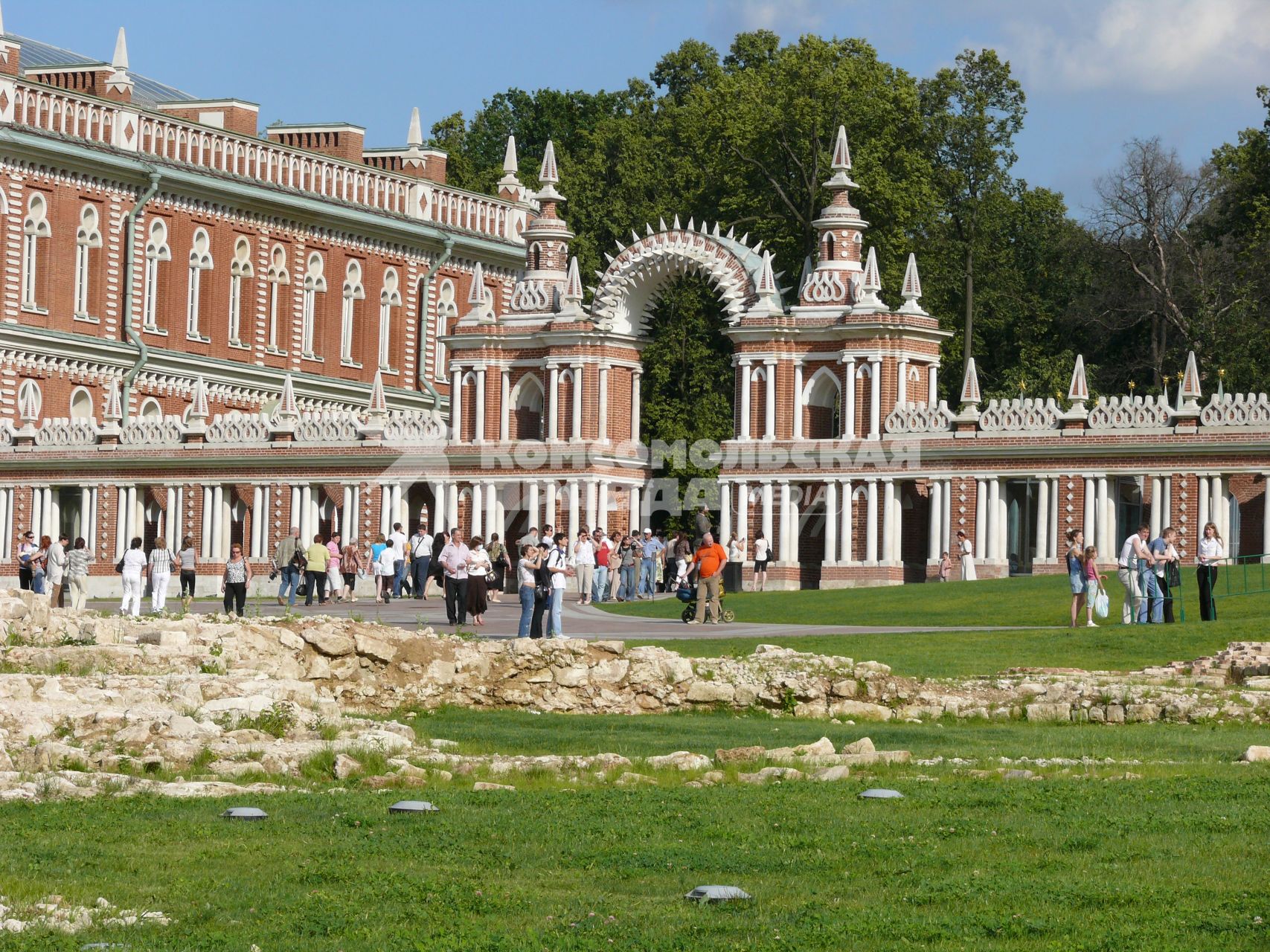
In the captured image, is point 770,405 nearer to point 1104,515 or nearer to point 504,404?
point 504,404

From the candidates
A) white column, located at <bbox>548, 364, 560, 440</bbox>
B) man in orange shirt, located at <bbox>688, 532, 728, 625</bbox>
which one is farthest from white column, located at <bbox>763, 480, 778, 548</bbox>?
man in orange shirt, located at <bbox>688, 532, 728, 625</bbox>

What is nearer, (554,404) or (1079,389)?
(1079,389)

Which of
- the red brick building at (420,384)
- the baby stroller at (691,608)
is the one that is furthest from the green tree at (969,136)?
the baby stroller at (691,608)

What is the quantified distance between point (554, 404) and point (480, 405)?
8.01 ft

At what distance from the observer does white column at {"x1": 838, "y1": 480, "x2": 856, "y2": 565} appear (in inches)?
2080

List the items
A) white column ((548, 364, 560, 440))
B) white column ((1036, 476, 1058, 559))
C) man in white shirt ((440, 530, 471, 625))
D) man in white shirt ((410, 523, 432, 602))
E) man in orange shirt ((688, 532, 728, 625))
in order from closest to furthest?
man in white shirt ((440, 530, 471, 625))
man in orange shirt ((688, 532, 728, 625))
white column ((1036, 476, 1058, 559))
man in white shirt ((410, 523, 432, 602))
white column ((548, 364, 560, 440))

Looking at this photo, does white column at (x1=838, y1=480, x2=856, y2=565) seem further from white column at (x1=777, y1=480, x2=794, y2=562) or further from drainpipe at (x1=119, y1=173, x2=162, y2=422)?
drainpipe at (x1=119, y1=173, x2=162, y2=422)

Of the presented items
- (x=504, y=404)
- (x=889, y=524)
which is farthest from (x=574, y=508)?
(x=889, y=524)

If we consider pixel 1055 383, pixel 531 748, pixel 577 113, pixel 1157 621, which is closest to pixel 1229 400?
pixel 1157 621

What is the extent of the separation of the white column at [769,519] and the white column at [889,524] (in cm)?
285

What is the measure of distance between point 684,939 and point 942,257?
71642 mm

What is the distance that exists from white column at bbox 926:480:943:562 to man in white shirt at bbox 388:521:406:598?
11.9 meters

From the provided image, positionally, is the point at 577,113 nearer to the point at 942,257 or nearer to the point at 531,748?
the point at 942,257

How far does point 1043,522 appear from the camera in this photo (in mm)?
50125
